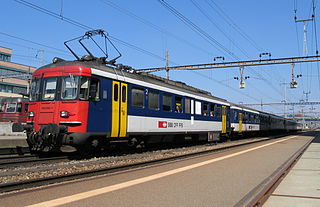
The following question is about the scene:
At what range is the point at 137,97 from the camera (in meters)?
12.5

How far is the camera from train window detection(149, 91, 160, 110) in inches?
528

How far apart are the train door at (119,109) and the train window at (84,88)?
1198 millimetres

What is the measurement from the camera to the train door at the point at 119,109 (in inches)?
443

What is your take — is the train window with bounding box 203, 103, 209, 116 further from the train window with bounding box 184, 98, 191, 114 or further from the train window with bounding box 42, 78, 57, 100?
the train window with bounding box 42, 78, 57, 100

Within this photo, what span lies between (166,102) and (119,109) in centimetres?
364

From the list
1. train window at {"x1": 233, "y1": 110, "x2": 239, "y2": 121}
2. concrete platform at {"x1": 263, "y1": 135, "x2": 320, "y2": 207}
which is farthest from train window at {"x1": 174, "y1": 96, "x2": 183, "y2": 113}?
train window at {"x1": 233, "y1": 110, "x2": 239, "y2": 121}

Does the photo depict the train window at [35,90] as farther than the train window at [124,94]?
No

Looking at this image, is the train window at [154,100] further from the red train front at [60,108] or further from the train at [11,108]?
the train at [11,108]

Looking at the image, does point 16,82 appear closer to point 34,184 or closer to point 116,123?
point 116,123

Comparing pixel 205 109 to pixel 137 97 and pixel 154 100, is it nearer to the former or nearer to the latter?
Result: pixel 154 100

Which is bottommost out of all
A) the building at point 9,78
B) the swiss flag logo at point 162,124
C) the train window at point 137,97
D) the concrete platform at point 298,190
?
the concrete platform at point 298,190

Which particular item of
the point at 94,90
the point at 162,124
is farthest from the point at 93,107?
the point at 162,124

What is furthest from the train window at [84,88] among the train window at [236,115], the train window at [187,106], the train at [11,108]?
the train at [11,108]

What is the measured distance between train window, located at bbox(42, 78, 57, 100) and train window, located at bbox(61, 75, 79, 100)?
1.39 feet
